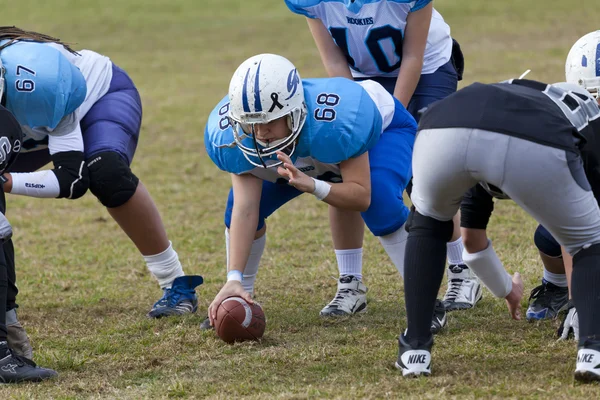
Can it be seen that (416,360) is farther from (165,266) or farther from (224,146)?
(165,266)

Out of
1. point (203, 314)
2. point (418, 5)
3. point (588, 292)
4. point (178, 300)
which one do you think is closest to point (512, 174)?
point (588, 292)

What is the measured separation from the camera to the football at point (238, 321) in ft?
13.9

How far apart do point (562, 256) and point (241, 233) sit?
4.84 ft

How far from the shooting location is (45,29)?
2169 centimetres

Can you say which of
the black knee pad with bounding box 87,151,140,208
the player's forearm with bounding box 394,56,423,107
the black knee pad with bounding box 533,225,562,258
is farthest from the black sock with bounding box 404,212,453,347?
the black knee pad with bounding box 87,151,140,208

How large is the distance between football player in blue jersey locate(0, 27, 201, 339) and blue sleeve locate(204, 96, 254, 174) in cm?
81

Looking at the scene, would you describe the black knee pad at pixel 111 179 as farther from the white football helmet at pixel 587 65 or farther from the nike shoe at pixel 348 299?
the white football helmet at pixel 587 65

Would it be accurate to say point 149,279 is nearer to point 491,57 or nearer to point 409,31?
point 409,31

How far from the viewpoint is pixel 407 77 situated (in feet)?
16.2

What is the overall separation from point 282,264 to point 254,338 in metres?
2.08

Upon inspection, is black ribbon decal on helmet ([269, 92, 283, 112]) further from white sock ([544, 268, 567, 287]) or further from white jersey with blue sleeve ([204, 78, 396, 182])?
white sock ([544, 268, 567, 287])

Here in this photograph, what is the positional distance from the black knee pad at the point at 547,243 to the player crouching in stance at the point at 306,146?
701mm

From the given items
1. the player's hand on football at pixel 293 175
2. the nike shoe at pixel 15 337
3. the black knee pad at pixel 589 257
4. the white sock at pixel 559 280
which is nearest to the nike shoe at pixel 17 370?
the nike shoe at pixel 15 337

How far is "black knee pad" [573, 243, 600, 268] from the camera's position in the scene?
3.39m
